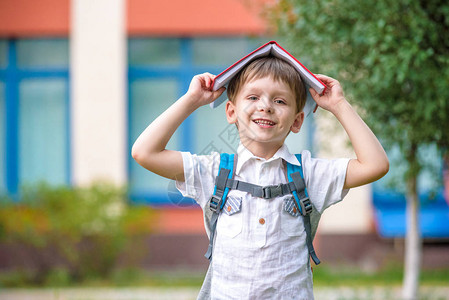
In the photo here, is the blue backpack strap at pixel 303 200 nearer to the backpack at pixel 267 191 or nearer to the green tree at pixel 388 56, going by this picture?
the backpack at pixel 267 191

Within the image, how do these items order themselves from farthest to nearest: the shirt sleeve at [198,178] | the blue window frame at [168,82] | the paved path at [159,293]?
the blue window frame at [168,82], the paved path at [159,293], the shirt sleeve at [198,178]

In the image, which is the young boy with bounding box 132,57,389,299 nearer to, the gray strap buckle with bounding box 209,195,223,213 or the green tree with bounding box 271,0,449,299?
the gray strap buckle with bounding box 209,195,223,213

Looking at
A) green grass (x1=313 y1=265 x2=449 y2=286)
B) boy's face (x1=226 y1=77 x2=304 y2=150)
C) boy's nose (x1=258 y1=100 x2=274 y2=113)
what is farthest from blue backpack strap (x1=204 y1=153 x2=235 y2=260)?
green grass (x1=313 y1=265 x2=449 y2=286)

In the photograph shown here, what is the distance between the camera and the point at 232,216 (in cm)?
250

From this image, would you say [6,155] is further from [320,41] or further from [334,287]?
[320,41]

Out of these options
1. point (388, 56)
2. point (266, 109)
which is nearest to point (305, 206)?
point (266, 109)

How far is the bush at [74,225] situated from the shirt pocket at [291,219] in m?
5.81

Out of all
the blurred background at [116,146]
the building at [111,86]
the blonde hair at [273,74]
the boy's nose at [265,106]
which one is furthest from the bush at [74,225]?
the boy's nose at [265,106]

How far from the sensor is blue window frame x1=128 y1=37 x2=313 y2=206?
9.96 m

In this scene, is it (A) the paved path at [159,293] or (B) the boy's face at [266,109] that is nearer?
(B) the boy's face at [266,109]

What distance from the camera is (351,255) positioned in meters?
9.45

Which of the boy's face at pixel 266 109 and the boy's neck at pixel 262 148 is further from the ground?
the boy's face at pixel 266 109

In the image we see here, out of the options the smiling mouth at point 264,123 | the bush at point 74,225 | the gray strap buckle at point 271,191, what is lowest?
the bush at point 74,225

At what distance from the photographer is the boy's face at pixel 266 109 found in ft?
8.23
